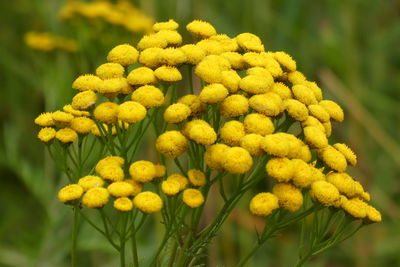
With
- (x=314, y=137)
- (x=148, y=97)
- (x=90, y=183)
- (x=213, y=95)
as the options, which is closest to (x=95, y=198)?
(x=90, y=183)

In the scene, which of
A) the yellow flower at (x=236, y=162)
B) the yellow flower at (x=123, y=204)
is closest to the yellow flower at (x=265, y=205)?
the yellow flower at (x=236, y=162)

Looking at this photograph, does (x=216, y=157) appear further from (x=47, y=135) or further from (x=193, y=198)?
(x=47, y=135)

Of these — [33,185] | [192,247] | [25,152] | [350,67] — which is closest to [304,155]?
[192,247]

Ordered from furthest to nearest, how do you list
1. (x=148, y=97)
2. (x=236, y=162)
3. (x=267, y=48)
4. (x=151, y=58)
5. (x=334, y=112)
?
(x=267, y=48) → (x=334, y=112) → (x=151, y=58) → (x=148, y=97) → (x=236, y=162)

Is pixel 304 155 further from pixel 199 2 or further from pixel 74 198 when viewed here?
pixel 199 2

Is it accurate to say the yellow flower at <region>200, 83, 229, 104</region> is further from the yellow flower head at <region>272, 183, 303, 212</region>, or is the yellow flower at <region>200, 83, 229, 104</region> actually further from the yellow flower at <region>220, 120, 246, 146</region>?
the yellow flower head at <region>272, 183, 303, 212</region>

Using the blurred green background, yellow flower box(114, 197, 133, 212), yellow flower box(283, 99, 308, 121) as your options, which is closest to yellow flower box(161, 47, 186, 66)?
yellow flower box(283, 99, 308, 121)
